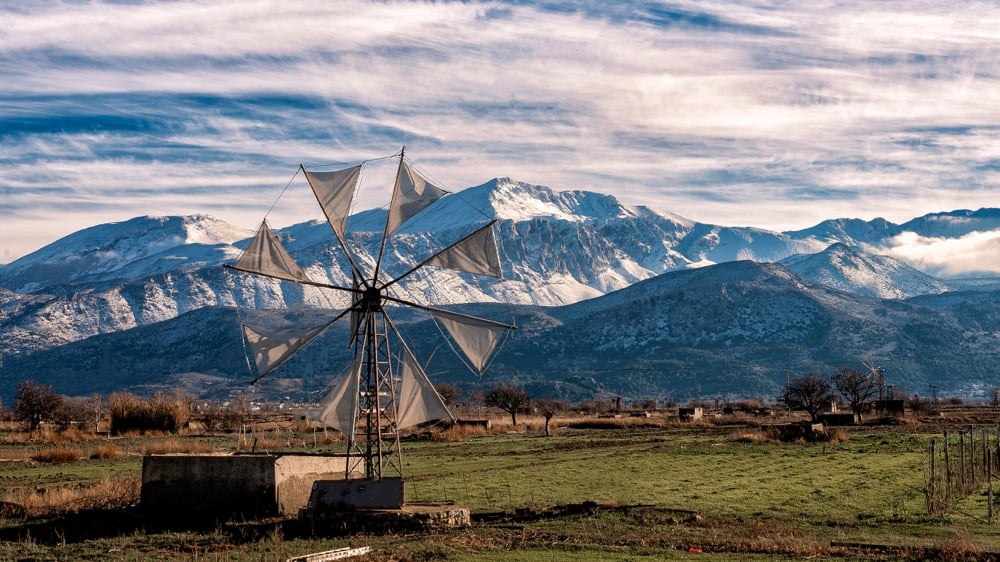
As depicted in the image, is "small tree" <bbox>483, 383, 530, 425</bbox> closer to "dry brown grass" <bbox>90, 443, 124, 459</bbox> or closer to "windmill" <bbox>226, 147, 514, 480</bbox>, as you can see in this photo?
"dry brown grass" <bbox>90, 443, 124, 459</bbox>

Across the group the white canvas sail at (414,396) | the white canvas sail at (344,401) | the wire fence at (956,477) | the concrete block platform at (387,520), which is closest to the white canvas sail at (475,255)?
the white canvas sail at (414,396)

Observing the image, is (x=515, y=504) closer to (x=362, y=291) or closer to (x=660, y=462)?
(x=362, y=291)

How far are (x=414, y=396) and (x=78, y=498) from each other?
10152mm

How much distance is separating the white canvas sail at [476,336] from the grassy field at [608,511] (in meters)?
4.29

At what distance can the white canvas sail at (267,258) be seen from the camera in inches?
1240

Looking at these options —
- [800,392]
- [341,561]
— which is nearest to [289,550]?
[341,561]

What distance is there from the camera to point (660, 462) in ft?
159

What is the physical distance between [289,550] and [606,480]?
57.5 ft

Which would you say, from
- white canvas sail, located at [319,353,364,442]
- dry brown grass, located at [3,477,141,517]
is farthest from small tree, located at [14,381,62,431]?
white canvas sail, located at [319,353,364,442]

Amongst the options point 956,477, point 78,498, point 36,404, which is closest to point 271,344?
point 78,498

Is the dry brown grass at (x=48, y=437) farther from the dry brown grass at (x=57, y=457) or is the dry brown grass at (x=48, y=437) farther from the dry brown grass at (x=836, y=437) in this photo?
the dry brown grass at (x=836, y=437)

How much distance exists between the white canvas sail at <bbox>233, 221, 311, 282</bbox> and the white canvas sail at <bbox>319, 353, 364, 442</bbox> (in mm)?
3136

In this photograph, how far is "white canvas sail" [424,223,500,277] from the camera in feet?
105

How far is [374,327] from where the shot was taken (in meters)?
31.7
